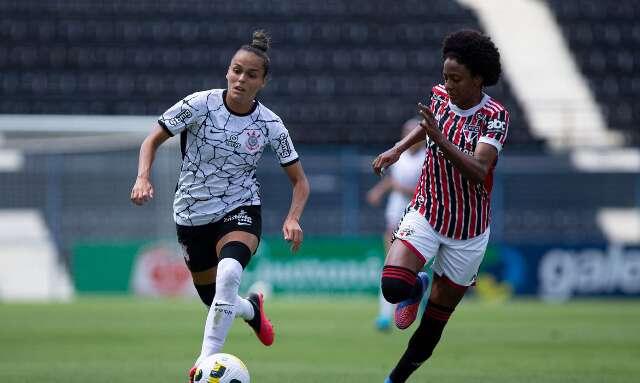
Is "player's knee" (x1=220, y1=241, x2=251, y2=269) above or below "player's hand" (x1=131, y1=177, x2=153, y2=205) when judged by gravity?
below

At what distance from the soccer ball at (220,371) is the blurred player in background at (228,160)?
57 cm

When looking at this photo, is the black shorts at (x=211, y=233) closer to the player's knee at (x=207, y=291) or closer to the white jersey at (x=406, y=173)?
the player's knee at (x=207, y=291)

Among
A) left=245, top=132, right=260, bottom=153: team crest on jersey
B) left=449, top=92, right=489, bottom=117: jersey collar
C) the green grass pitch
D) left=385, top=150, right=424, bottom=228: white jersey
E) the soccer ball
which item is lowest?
the green grass pitch

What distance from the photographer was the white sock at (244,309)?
319 inches

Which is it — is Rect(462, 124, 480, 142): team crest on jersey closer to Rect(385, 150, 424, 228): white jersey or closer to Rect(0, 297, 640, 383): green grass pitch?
Rect(0, 297, 640, 383): green grass pitch

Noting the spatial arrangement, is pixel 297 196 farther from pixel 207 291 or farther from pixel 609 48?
pixel 609 48

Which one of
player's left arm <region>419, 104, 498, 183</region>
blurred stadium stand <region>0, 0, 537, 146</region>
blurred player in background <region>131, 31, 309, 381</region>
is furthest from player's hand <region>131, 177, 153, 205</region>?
blurred stadium stand <region>0, 0, 537, 146</region>

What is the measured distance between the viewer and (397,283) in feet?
23.5

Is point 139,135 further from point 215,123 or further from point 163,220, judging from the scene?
point 215,123

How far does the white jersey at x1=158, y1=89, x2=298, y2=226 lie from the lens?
25.4ft

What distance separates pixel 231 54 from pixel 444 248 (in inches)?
742

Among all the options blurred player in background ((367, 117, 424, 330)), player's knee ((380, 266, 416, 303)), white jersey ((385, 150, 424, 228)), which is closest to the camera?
player's knee ((380, 266, 416, 303))

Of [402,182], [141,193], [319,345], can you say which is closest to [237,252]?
[141,193]

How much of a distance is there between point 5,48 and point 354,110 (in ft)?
25.1
